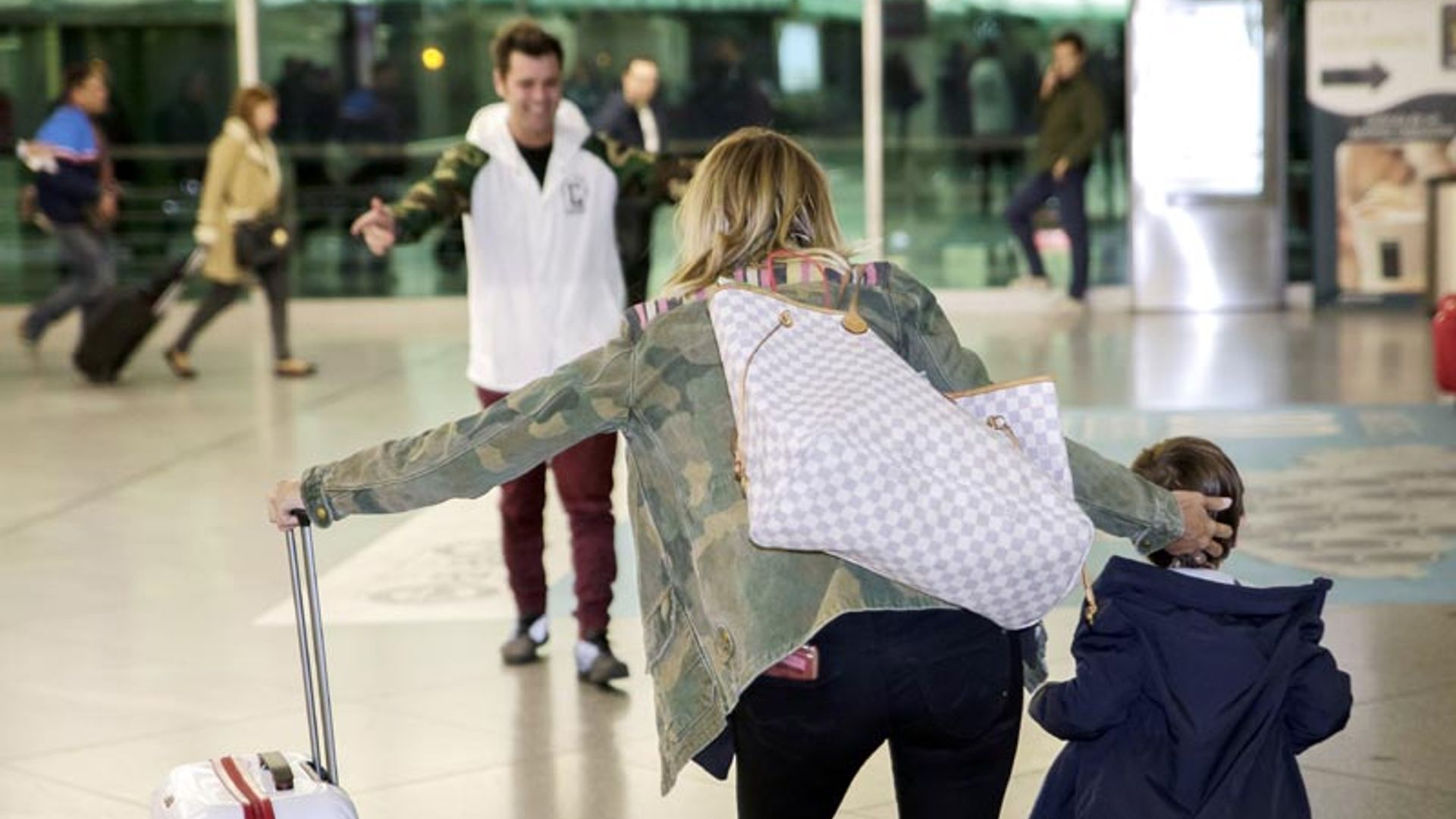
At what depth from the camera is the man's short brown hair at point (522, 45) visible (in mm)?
6250

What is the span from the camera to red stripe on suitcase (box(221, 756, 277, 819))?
330cm

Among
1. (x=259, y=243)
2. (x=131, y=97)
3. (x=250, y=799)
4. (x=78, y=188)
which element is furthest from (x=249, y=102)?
(x=250, y=799)

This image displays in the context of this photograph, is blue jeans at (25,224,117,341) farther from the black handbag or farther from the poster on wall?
the poster on wall

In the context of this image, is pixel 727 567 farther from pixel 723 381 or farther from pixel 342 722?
pixel 342 722

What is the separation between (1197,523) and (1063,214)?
1403 cm

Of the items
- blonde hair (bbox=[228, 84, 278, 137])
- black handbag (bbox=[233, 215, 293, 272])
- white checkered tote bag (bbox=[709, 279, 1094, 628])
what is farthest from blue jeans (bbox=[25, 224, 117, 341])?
white checkered tote bag (bbox=[709, 279, 1094, 628])

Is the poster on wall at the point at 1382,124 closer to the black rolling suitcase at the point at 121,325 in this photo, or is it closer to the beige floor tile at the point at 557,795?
the black rolling suitcase at the point at 121,325

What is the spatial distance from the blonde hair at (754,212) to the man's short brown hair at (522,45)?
9.98 ft

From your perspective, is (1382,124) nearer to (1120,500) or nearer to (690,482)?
(1120,500)

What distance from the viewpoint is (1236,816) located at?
11.8 ft

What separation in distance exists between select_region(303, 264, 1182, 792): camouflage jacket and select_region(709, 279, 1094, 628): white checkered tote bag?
0.43ft

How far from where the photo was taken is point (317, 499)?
11.0 feet

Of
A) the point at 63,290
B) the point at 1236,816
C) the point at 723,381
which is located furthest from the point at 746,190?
the point at 63,290

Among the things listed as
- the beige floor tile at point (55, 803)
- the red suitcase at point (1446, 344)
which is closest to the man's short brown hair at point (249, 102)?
the red suitcase at point (1446, 344)
